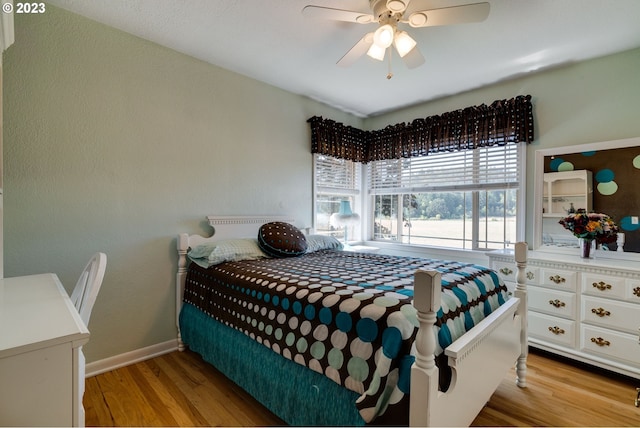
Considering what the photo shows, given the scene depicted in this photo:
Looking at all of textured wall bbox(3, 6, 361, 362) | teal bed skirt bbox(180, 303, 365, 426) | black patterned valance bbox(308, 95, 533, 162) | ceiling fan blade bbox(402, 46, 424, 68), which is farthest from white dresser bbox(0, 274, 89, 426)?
black patterned valance bbox(308, 95, 533, 162)

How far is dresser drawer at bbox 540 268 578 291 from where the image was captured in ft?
7.48

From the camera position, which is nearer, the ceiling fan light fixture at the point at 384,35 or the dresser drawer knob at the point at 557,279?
the ceiling fan light fixture at the point at 384,35

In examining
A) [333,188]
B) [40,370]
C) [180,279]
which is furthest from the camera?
[333,188]

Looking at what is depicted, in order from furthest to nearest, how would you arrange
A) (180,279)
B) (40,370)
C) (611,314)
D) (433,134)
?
(433,134) → (180,279) → (611,314) → (40,370)

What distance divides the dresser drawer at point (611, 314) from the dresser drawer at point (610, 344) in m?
0.05

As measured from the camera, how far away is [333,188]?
384cm

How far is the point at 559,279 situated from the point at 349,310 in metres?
2.02

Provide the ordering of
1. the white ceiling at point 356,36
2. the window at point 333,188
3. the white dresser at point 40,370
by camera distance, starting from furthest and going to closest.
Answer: the window at point 333,188
the white ceiling at point 356,36
the white dresser at point 40,370

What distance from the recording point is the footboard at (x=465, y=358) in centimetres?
101

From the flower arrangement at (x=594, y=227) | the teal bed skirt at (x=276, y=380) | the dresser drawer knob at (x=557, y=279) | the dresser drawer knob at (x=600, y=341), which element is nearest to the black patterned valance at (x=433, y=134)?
the flower arrangement at (x=594, y=227)

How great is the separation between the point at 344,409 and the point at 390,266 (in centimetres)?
105

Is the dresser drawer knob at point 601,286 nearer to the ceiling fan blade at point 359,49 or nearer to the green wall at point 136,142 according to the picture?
the green wall at point 136,142

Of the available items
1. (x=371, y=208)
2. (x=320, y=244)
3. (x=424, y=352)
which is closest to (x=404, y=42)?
(x=424, y=352)

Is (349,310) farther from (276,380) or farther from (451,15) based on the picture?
(451,15)
